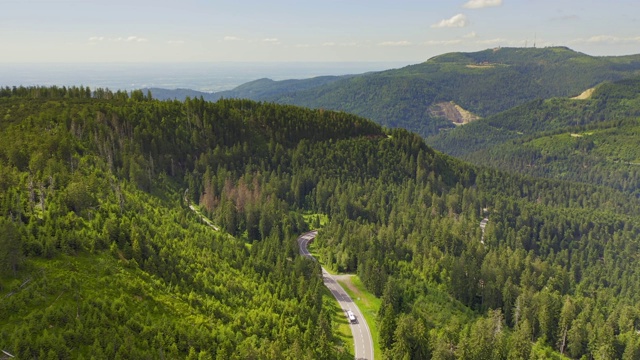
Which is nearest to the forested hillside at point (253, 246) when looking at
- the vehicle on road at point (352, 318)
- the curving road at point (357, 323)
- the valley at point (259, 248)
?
the valley at point (259, 248)

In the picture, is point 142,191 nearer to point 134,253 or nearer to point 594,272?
point 134,253

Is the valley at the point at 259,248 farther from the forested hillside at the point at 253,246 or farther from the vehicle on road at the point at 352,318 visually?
the vehicle on road at the point at 352,318

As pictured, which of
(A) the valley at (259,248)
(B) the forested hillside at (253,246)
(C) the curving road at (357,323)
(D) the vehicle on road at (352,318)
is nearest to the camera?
(B) the forested hillside at (253,246)

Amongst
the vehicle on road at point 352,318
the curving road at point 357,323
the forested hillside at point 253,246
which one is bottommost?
the curving road at point 357,323

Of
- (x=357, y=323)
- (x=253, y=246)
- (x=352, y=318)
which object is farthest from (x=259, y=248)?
(x=357, y=323)

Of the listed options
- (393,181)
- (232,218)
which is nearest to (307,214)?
(232,218)

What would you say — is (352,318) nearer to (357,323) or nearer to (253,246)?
(357,323)
